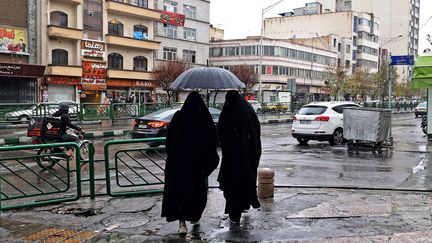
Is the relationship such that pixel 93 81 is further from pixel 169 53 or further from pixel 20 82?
pixel 169 53

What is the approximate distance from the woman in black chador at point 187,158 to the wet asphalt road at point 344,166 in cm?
345

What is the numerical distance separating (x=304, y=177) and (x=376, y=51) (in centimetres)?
9678

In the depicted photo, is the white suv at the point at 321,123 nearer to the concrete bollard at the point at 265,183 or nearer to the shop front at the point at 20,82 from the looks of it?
the concrete bollard at the point at 265,183

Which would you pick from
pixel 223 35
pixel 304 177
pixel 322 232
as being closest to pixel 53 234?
pixel 322 232

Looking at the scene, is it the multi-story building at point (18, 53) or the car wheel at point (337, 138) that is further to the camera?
the multi-story building at point (18, 53)

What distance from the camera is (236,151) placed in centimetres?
610

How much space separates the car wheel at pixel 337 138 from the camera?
55.7ft

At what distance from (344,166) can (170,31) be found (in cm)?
4634

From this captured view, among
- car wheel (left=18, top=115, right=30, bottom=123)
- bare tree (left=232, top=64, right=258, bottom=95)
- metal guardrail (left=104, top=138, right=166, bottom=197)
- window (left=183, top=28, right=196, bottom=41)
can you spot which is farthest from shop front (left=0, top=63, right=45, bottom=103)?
metal guardrail (left=104, top=138, right=166, bottom=197)

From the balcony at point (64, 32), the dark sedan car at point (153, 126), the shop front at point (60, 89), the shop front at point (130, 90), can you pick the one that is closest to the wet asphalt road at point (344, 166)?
the dark sedan car at point (153, 126)

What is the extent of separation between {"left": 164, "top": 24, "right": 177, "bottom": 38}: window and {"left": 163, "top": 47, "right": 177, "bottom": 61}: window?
1.58m

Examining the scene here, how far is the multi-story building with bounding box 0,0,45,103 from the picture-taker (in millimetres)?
36094

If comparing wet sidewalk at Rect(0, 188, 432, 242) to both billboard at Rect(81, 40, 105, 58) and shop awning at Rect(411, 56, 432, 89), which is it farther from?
billboard at Rect(81, 40, 105, 58)

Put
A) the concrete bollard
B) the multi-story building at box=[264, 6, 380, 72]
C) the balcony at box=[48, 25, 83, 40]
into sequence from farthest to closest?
the multi-story building at box=[264, 6, 380, 72] < the balcony at box=[48, 25, 83, 40] < the concrete bollard
